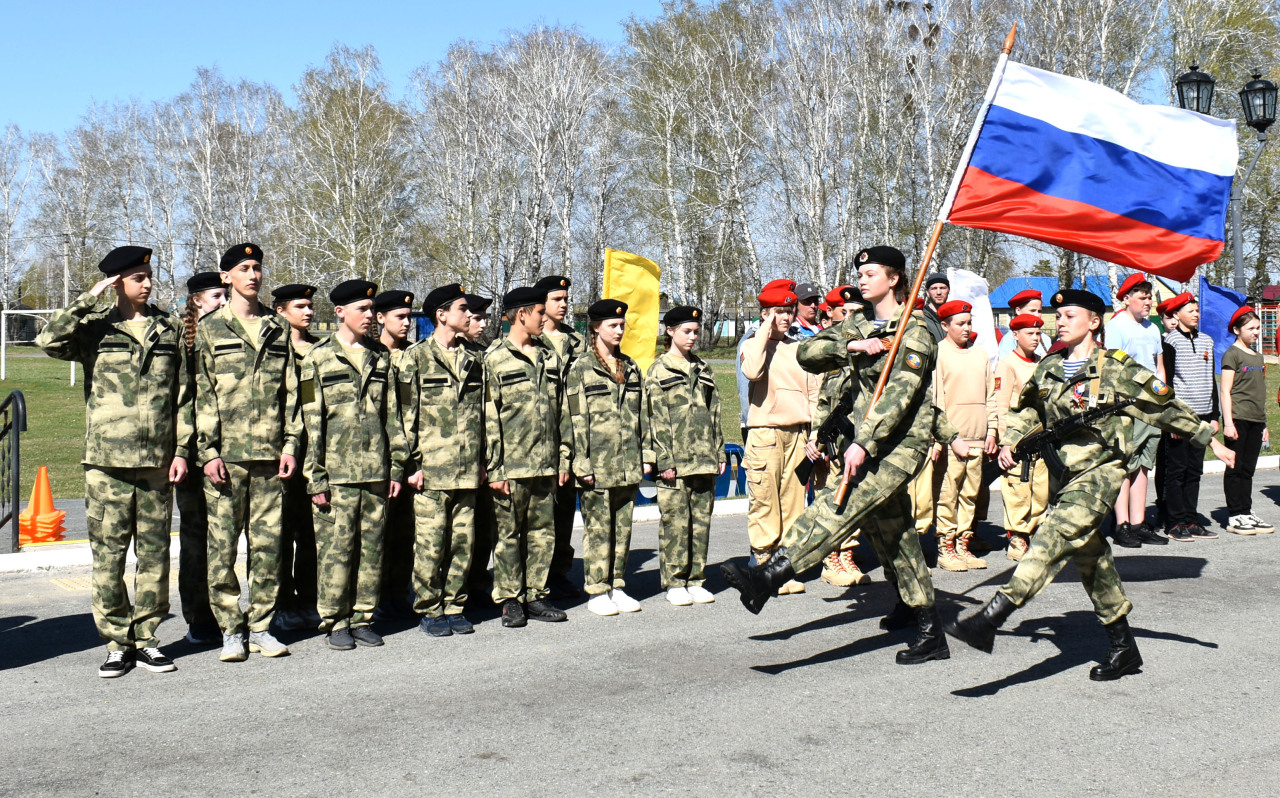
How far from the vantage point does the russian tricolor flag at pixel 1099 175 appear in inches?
255

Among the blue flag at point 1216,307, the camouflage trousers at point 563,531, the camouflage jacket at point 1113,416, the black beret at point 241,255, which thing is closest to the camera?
the camouflage jacket at point 1113,416

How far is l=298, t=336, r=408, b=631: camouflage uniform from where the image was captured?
6.21m

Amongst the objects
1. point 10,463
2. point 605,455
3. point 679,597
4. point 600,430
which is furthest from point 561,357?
point 10,463

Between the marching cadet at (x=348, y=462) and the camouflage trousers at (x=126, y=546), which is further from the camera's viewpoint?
the marching cadet at (x=348, y=462)

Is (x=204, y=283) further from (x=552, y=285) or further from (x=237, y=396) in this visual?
(x=552, y=285)

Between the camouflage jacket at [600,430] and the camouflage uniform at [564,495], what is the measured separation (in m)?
0.11

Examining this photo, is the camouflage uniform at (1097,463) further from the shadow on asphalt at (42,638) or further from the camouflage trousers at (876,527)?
the shadow on asphalt at (42,638)

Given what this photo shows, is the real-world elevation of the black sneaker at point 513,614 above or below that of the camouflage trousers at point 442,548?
below

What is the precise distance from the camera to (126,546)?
5770 millimetres

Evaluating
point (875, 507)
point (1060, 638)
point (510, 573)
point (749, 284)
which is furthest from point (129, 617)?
point (749, 284)

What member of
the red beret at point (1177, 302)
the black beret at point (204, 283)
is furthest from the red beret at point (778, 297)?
the red beret at point (1177, 302)

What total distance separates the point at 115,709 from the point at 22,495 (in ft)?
25.4

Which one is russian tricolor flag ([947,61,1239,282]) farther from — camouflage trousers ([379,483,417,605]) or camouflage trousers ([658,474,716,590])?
camouflage trousers ([379,483,417,605])

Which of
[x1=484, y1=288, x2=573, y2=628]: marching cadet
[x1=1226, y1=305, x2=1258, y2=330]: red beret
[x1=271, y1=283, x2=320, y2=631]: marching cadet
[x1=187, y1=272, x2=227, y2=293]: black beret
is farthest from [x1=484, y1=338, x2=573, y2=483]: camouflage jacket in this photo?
[x1=1226, y1=305, x2=1258, y2=330]: red beret
